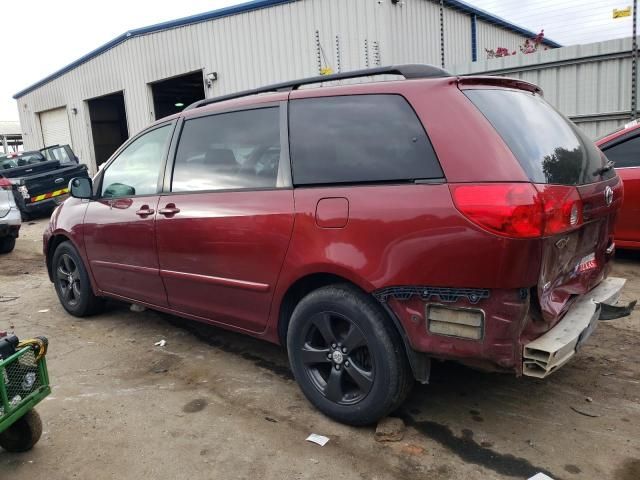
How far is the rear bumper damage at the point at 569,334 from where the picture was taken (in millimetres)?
2340

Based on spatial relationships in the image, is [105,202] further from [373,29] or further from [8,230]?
[373,29]

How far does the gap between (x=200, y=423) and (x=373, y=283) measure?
1.32m

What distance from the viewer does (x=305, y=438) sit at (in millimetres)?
2801

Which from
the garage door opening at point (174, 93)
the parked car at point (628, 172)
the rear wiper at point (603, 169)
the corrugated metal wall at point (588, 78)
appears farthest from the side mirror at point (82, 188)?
the garage door opening at point (174, 93)

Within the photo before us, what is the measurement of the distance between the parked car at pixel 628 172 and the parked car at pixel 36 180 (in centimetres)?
1115

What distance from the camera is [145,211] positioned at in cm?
386

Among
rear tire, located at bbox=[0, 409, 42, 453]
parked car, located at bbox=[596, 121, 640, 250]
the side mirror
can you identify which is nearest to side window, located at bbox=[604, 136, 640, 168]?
parked car, located at bbox=[596, 121, 640, 250]

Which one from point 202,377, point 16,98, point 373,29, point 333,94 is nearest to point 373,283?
point 333,94

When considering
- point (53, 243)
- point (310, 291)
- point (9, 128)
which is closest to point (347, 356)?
point (310, 291)

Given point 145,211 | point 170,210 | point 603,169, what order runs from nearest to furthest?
point 603,169, point 170,210, point 145,211

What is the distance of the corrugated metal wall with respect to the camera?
8141mm

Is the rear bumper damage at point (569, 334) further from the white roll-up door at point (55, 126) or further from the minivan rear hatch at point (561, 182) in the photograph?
the white roll-up door at point (55, 126)

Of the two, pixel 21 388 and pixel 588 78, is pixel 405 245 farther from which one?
pixel 588 78

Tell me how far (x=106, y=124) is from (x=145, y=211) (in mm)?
19742
